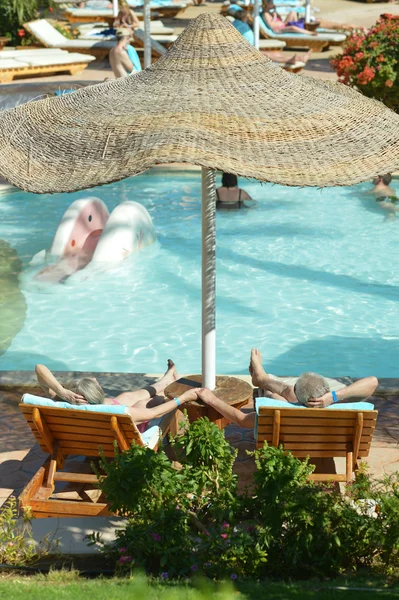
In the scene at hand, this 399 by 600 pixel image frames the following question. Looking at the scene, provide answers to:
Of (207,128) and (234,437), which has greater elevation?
(207,128)

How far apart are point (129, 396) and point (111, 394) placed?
998mm

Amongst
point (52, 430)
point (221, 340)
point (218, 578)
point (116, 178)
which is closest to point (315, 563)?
point (218, 578)

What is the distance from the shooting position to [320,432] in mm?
5801

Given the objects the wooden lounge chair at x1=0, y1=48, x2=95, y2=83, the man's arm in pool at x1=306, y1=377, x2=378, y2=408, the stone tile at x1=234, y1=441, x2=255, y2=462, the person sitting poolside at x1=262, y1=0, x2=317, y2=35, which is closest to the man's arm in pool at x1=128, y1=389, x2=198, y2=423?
the stone tile at x1=234, y1=441, x2=255, y2=462

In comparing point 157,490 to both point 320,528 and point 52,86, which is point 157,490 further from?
point 52,86

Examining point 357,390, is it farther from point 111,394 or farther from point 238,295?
point 238,295

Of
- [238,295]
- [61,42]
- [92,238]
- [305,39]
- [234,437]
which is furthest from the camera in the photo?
[305,39]

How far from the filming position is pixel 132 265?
12.2 metres

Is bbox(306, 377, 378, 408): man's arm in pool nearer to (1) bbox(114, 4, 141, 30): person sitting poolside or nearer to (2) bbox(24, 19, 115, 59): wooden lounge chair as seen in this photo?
(2) bbox(24, 19, 115, 59): wooden lounge chair

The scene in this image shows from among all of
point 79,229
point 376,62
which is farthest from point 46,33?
point 79,229

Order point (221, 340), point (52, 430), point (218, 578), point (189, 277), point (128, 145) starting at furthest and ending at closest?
point (189, 277), point (221, 340), point (52, 430), point (128, 145), point (218, 578)

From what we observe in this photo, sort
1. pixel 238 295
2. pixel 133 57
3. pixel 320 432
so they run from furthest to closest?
1. pixel 133 57
2. pixel 238 295
3. pixel 320 432

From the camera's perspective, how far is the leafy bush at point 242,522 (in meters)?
5.01

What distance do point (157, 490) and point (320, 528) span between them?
95 centimetres
